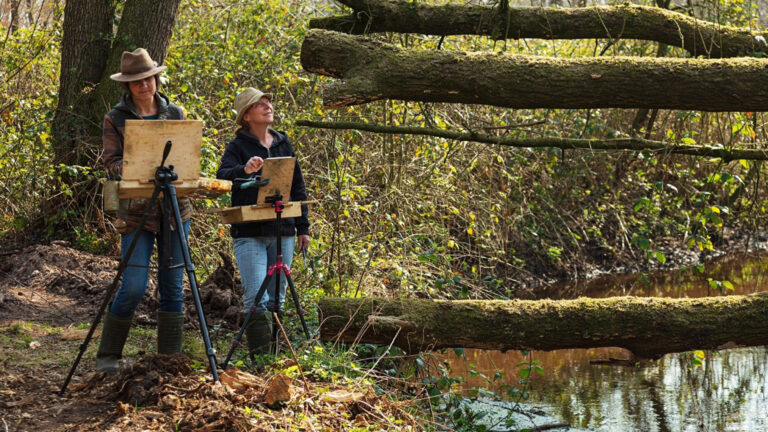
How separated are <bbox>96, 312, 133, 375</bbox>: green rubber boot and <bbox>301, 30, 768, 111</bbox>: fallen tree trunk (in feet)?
6.14

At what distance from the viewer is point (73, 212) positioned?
8.48 m

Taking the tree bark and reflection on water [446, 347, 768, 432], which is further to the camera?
the tree bark

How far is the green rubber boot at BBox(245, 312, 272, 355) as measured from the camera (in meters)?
5.05

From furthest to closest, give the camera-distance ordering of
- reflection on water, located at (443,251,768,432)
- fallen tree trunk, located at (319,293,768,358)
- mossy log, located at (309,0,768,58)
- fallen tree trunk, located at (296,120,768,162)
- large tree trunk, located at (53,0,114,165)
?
large tree trunk, located at (53,0,114,165) → reflection on water, located at (443,251,768,432) → mossy log, located at (309,0,768,58) → fallen tree trunk, located at (296,120,768,162) → fallen tree trunk, located at (319,293,768,358)

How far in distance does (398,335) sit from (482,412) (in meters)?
0.84

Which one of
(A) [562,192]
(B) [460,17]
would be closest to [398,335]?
(B) [460,17]

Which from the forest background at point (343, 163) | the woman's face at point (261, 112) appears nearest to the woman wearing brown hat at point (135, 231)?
the woman's face at point (261, 112)

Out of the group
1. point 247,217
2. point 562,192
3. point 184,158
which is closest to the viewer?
point 184,158

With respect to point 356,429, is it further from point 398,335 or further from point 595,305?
point 595,305

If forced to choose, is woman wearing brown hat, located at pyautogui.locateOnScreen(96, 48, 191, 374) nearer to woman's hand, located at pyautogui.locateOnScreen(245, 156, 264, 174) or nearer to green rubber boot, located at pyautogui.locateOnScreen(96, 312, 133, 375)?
green rubber boot, located at pyautogui.locateOnScreen(96, 312, 133, 375)

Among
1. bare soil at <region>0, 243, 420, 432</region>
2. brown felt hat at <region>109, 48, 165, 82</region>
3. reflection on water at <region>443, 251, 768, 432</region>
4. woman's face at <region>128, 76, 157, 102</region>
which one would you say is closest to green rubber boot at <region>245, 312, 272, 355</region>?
bare soil at <region>0, 243, 420, 432</region>

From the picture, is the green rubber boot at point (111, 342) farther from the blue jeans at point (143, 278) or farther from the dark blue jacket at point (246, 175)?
the dark blue jacket at point (246, 175)

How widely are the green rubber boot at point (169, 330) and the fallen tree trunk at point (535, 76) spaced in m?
1.66

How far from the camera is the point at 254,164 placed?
190 inches
